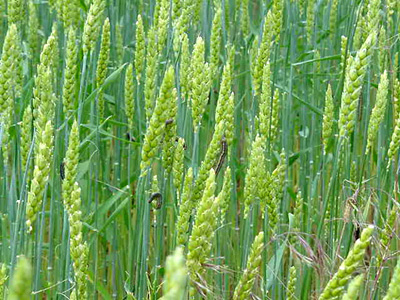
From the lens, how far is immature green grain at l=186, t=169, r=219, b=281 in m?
0.73

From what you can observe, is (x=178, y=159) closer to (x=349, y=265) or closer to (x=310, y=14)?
(x=349, y=265)

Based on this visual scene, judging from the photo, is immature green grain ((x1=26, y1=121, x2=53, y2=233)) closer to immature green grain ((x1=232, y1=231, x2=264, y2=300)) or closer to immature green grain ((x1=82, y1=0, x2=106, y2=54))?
immature green grain ((x1=232, y1=231, x2=264, y2=300))

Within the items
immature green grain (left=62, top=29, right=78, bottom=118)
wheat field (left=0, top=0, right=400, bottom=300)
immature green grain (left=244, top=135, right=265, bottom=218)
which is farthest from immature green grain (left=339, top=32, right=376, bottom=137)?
immature green grain (left=62, top=29, right=78, bottom=118)

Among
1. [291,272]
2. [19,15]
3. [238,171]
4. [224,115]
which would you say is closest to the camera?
[224,115]

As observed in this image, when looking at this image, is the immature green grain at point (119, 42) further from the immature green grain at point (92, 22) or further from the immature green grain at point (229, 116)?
the immature green grain at point (229, 116)

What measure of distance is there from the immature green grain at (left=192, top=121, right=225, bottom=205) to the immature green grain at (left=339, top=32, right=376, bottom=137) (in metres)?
0.18

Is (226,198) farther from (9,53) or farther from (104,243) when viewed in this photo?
(104,243)

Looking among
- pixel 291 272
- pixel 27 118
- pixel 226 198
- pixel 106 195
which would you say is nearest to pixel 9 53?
pixel 27 118

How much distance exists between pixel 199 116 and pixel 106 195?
72cm

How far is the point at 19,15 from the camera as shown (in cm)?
139

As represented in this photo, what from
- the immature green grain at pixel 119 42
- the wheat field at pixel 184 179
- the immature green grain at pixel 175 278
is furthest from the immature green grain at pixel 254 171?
the immature green grain at pixel 119 42

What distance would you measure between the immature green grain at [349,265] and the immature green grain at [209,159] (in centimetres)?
33

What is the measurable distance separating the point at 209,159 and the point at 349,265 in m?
0.35

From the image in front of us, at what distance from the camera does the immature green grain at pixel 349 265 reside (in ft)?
2.22
